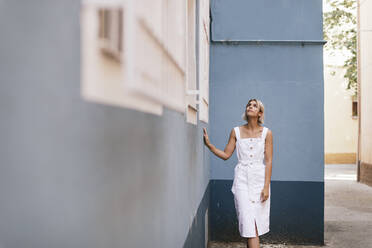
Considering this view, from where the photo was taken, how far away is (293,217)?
6875mm

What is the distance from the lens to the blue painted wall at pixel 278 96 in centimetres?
687

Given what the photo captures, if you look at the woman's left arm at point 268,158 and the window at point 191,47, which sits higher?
the window at point 191,47

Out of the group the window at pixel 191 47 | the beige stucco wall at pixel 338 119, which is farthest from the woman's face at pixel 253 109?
the beige stucco wall at pixel 338 119

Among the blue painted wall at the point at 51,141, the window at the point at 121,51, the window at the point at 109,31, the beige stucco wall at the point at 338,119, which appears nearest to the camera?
the blue painted wall at the point at 51,141

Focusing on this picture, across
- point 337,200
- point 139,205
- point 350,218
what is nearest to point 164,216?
point 139,205

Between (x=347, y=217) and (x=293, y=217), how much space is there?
2.75 meters

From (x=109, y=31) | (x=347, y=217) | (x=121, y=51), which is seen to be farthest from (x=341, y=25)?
(x=109, y=31)

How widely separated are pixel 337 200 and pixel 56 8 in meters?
11.3

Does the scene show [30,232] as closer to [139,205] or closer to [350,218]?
[139,205]

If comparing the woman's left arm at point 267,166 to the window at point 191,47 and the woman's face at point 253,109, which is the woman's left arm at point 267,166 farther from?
the window at point 191,47

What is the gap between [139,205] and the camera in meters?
1.74

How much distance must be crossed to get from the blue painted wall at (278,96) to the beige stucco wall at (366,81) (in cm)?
940

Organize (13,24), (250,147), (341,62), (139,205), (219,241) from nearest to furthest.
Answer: (13,24) → (139,205) → (250,147) → (219,241) → (341,62)

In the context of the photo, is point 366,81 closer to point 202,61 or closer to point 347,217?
point 347,217
